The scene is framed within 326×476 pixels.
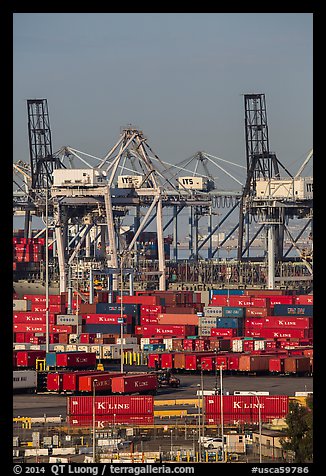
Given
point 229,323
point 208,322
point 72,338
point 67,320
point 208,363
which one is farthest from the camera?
point 67,320

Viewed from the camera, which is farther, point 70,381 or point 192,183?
point 192,183

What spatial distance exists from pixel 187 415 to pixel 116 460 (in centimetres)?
1030

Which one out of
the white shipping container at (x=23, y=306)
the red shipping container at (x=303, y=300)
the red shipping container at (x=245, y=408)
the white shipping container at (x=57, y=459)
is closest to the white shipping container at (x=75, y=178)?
the white shipping container at (x=23, y=306)

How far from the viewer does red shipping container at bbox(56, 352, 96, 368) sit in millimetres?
48500

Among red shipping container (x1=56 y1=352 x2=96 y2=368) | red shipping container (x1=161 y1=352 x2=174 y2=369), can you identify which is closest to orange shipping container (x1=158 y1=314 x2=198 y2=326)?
red shipping container (x1=161 y1=352 x2=174 y2=369)

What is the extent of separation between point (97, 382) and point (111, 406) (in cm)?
604

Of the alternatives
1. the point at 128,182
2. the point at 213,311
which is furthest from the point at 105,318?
the point at 128,182

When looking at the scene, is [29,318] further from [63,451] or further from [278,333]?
[63,451]

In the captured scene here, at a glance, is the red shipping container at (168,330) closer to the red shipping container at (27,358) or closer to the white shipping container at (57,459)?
the red shipping container at (27,358)

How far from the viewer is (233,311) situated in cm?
6366

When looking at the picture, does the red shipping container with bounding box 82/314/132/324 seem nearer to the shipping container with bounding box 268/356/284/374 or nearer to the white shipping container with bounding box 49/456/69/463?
the shipping container with bounding box 268/356/284/374

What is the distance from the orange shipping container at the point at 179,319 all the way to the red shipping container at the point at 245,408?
30.9 m
